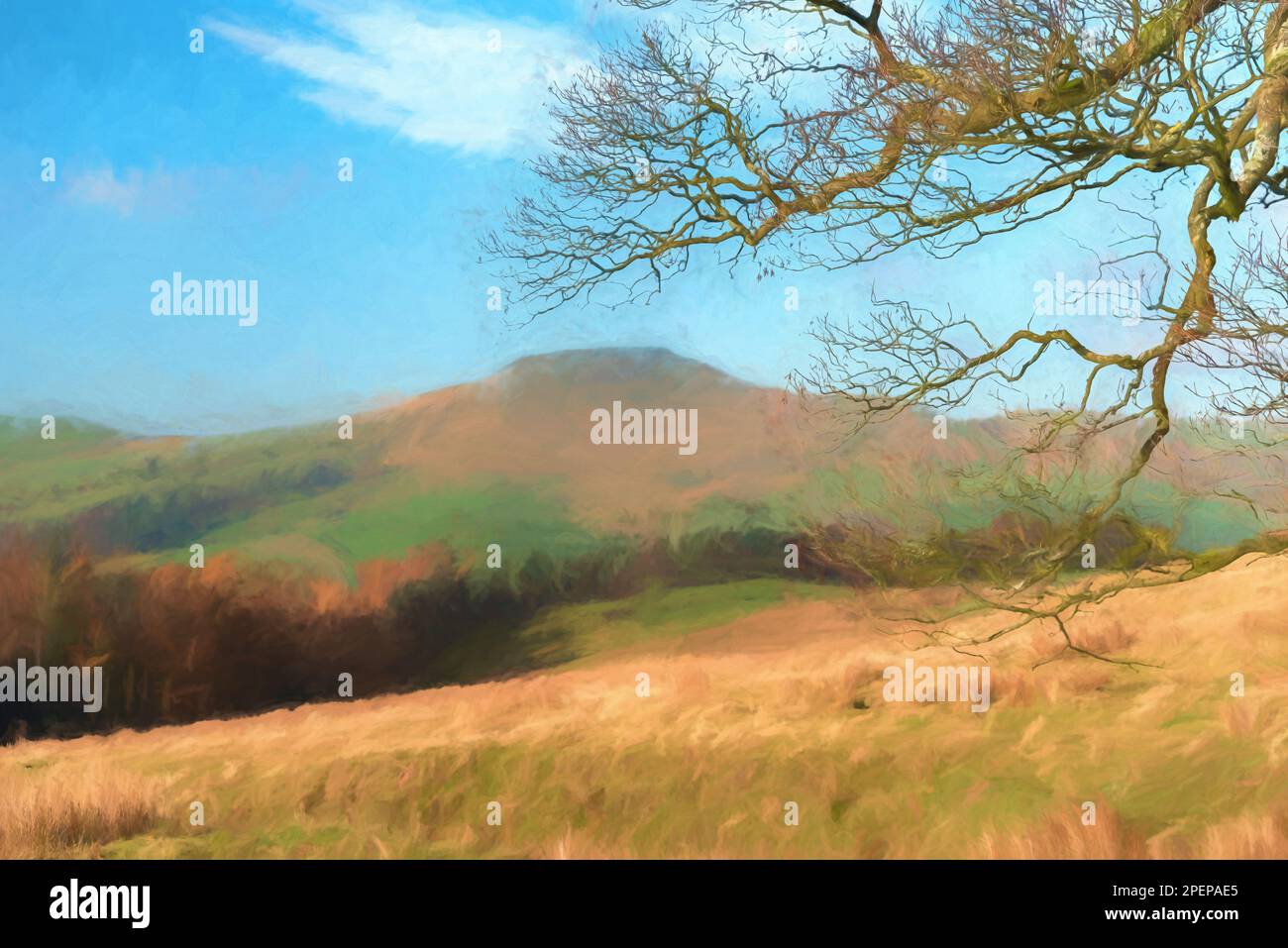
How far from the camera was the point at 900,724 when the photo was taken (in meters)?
9.95

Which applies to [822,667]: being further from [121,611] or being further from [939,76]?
[121,611]

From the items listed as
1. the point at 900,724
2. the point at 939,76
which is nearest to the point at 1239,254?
the point at 939,76

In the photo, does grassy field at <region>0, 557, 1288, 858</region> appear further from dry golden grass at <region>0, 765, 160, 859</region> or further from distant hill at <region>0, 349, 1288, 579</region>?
distant hill at <region>0, 349, 1288, 579</region>

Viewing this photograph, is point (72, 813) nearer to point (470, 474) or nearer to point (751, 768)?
point (751, 768)

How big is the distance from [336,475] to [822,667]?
705cm

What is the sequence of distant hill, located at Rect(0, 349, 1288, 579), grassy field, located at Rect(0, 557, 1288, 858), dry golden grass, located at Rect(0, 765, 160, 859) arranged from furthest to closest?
distant hill, located at Rect(0, 349, 1288, 579)
dry golden grass, located at Rect(0, 765, 160, 859)
grassy field, located at Rect(0, 557, 1288, 858)

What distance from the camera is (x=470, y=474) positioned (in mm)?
14281

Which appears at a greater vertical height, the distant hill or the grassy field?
the distant hill

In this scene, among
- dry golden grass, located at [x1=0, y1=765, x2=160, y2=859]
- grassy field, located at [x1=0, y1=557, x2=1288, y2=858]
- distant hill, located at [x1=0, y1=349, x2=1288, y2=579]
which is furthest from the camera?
distant hill, located at [x1=0, y1=349, x2=1288, y2=579]

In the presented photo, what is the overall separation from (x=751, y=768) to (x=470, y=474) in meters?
6.30

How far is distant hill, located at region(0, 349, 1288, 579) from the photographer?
13.6 meters

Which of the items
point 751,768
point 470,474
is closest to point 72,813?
point 751,768

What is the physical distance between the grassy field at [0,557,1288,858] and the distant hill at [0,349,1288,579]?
8.77 ft

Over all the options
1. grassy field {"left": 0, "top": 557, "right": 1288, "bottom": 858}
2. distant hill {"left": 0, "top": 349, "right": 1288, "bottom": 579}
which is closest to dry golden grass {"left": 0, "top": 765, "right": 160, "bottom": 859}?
grassy field {"left": 0, "top": 557, "right": 1288, "bottom": 858}
